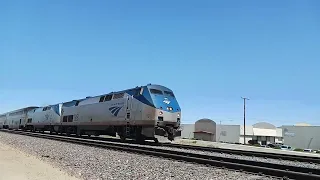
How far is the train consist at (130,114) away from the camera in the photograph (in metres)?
22.1

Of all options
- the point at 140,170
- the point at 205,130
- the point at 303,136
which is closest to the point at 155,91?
the point at 140,170

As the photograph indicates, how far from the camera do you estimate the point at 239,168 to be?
10508 mm

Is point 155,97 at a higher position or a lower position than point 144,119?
higher

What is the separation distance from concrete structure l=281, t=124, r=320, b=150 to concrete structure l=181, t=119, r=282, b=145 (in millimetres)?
14767

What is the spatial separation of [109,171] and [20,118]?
54312 mm

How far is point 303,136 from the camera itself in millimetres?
65625

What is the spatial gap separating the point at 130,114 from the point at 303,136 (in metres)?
52.0

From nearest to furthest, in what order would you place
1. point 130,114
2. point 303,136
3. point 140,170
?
point 140,170, point 130,114, point 303,136

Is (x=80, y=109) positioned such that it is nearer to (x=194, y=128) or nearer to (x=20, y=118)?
(x=20, y=118)

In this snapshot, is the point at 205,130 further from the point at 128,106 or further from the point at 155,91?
the point at 155,91

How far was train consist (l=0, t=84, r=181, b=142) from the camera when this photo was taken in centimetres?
2209

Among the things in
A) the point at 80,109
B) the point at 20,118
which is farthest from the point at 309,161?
the point at 20,118

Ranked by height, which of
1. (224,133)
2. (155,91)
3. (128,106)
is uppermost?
(155,91)

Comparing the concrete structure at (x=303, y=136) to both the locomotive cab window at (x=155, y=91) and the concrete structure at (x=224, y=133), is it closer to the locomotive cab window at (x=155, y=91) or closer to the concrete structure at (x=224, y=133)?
the concrete structure at (x=224, y=133)
